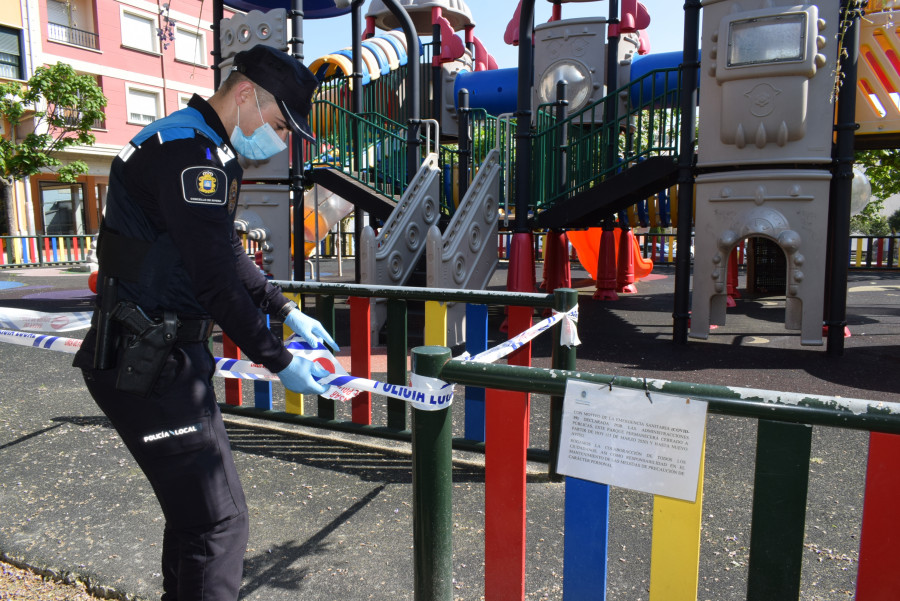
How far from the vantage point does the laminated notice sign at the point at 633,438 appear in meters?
1.58

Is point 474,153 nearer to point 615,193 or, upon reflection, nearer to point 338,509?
point 615,193

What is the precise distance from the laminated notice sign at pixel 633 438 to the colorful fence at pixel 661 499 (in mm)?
36

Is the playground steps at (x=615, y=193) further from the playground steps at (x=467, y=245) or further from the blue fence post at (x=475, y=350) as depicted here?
the blue fence post at (x=475, y=350)

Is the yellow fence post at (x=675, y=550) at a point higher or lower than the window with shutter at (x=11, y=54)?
lower

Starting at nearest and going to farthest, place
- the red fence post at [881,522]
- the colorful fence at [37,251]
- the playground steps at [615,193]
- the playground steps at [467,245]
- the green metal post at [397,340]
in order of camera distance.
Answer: the red fence post at [881,522]
the green metal post at [397,340]
the playground steps at [467,245]
the playground steps at [615,193]
the colorful fence at [37,251]

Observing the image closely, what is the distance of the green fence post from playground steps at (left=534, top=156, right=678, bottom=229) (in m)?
6.78

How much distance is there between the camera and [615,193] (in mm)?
8523

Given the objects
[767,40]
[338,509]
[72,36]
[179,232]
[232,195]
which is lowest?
[338,509]

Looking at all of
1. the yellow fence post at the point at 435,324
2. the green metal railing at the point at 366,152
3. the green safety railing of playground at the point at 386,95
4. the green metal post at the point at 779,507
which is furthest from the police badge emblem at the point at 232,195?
the green safety railing of playground at the point at 386,95

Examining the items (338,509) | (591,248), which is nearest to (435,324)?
(338,509)

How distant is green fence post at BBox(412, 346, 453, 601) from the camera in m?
1.98

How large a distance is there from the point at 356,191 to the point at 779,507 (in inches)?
366

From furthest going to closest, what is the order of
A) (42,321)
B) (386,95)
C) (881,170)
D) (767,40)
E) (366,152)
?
(881,170)
(386,95)
(366,152)
(767,40)
(42,321)

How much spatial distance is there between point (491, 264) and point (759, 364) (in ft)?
Result: 11.5
